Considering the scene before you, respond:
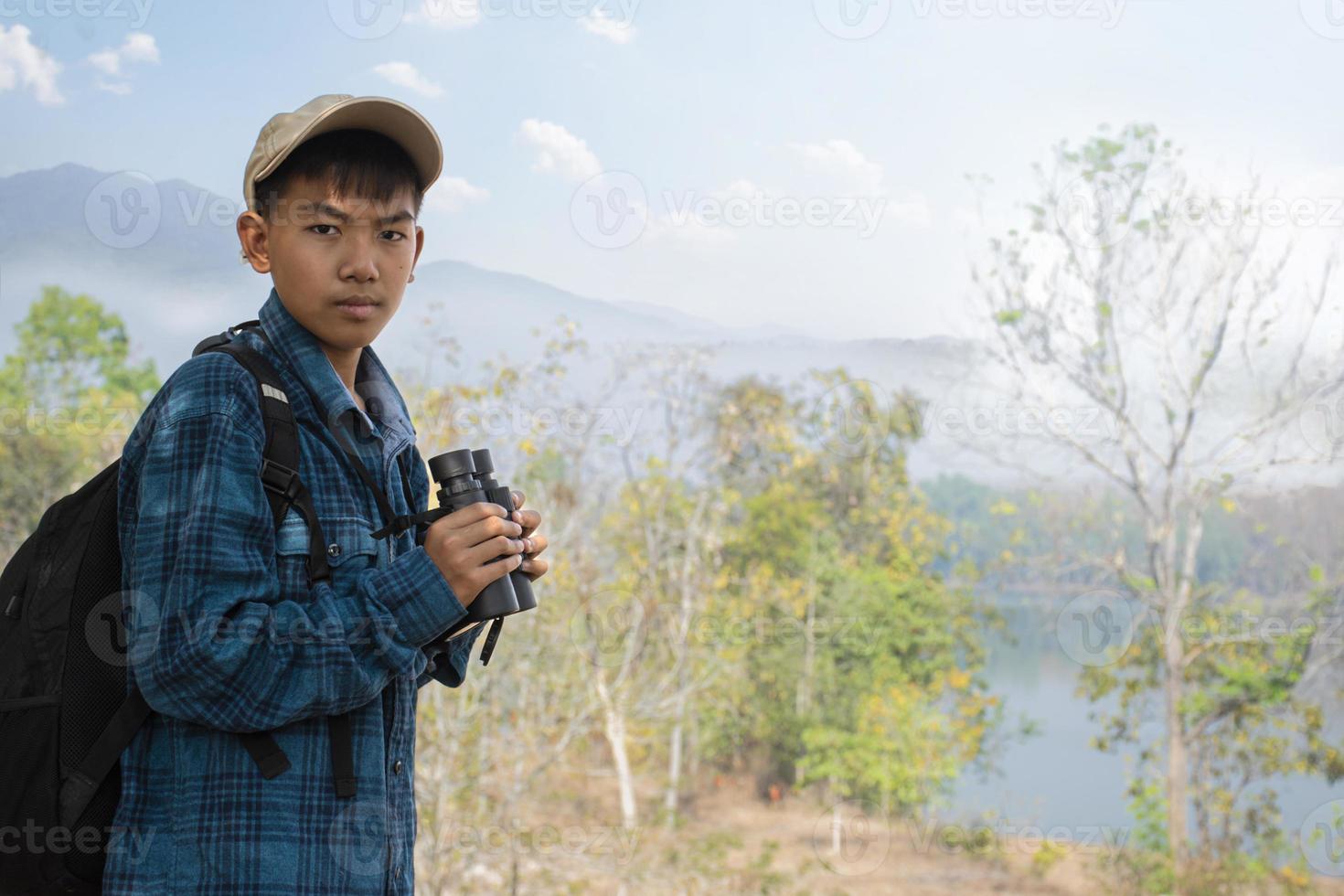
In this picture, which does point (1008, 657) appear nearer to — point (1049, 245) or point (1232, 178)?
point (1049, 245)

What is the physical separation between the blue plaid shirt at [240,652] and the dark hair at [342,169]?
0.57 ft

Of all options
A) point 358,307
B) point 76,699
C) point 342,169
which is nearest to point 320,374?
point 358,307

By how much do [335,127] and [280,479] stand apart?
317 millimetres

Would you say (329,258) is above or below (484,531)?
above

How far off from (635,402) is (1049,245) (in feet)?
5.30

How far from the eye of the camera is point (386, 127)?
3.24 ft

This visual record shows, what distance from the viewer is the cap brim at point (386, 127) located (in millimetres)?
926

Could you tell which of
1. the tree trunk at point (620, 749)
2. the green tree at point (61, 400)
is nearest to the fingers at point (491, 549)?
the tree trunk at point (620, 749)

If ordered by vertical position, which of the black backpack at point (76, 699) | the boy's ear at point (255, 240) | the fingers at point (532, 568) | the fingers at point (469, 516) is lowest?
the black backpack at point (76, 699)

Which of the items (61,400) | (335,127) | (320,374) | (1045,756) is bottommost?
(1045,756)

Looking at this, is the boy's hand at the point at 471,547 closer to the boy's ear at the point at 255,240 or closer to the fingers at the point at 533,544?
the fingers at the point at 533,544

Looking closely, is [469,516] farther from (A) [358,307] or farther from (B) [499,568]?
(A) [358,307]

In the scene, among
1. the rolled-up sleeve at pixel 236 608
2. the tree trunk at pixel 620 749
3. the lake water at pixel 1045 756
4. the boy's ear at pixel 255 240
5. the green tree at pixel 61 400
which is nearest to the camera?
the rolled-up sleeve at pixel 236 608

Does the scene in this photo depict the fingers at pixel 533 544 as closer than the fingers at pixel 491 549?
No
